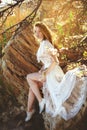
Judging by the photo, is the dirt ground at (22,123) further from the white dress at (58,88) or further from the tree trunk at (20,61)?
the white dress at (58,88)

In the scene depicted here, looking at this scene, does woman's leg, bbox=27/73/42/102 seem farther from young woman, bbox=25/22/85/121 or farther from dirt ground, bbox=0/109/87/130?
dirt ground, bbox=0/109/87/130

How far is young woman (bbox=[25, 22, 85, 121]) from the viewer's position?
25.2 ft

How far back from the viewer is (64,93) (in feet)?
25.1

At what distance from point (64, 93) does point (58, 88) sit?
22 cm

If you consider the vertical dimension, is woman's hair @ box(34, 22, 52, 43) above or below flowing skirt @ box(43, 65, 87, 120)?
above

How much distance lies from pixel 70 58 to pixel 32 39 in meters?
0.92

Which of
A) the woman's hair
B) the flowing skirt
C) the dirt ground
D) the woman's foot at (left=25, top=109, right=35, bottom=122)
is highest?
the woman's hair

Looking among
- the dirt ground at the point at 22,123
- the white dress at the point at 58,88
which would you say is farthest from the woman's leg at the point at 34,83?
the dirt ground at the point at 22,123

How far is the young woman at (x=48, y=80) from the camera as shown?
767 cm

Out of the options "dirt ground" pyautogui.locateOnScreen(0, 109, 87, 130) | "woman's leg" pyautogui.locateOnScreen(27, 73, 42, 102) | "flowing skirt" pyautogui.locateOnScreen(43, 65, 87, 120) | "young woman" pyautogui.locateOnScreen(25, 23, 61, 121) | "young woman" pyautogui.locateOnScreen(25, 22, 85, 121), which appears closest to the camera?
"flowing skirt" pyautogui.locateOnScreen(43, 65, 87, 120)

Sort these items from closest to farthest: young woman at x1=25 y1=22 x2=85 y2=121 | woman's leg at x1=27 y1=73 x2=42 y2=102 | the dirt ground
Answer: young woman at x1=25 y1=22 x2=85 y2=121 → woman's leg at x1=27 y1=73 x2=42 y2=102 → the dirt ground

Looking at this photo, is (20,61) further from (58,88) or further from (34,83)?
(58,88)

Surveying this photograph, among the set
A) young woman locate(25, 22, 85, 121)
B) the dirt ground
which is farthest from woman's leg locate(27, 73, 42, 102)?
the dirt ground

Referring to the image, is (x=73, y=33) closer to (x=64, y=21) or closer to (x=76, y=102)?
(x=64, y=21)
